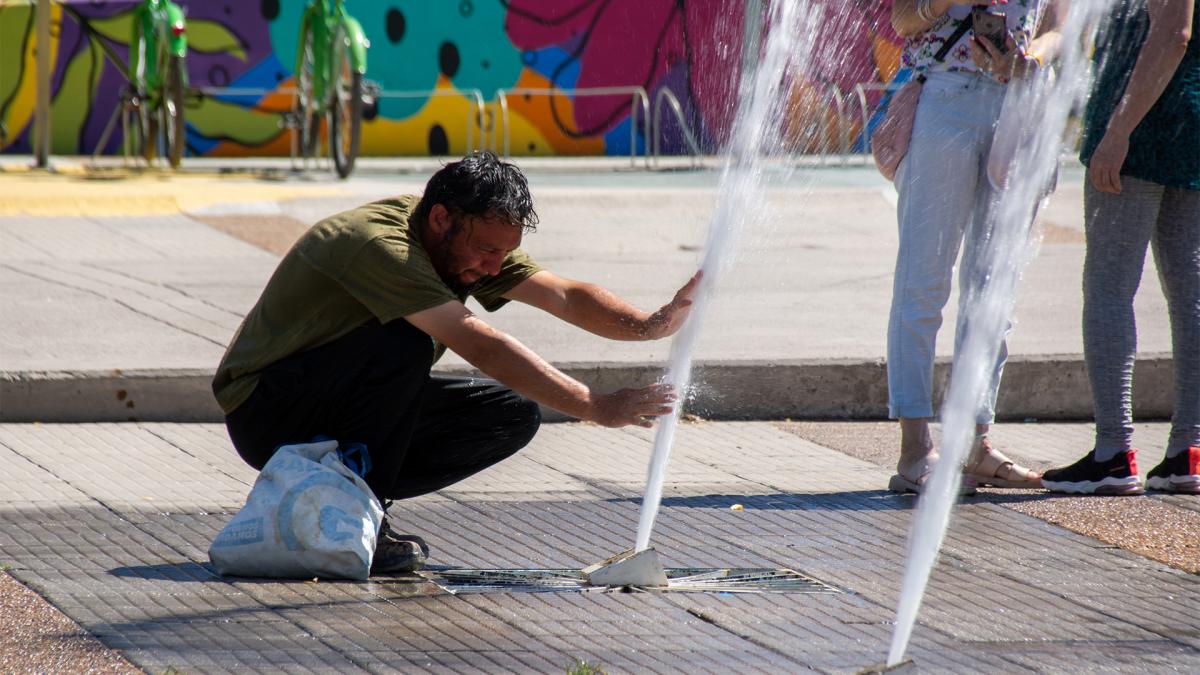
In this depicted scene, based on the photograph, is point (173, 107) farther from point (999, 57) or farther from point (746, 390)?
point (999, 57)

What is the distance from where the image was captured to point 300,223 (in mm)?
10656

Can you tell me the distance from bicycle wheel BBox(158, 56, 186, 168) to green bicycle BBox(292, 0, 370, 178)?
1.03 m

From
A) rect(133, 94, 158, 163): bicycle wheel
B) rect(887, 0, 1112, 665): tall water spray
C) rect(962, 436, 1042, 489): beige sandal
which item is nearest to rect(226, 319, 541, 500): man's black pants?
rect(887, 0, 1112, 665): tall water spray

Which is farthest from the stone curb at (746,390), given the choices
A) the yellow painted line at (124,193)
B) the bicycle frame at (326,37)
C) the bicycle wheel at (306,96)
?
the bicycle wheel at (306,96)

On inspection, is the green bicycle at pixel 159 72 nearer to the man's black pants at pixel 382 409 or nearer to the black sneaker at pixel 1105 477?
the man's black pants at pixel 382 409

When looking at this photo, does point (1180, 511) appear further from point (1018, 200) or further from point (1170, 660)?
point (1170, 660)

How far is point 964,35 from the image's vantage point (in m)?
5.05

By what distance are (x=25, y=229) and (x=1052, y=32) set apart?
262 inches

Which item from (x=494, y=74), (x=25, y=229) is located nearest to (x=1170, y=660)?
(x=25, y=229)

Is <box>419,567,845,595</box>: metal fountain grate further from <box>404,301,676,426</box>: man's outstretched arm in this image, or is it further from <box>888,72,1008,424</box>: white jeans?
<box>888,72,1008,424</box>: white jeans

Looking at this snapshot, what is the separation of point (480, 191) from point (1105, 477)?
2.47 meters

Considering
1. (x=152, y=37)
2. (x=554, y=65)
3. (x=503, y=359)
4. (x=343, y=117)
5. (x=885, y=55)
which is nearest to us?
(x=503, y=359)

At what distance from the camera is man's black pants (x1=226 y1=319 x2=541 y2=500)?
4.20 meters

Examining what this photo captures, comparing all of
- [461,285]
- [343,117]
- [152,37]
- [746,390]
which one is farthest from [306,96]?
[461,285]
